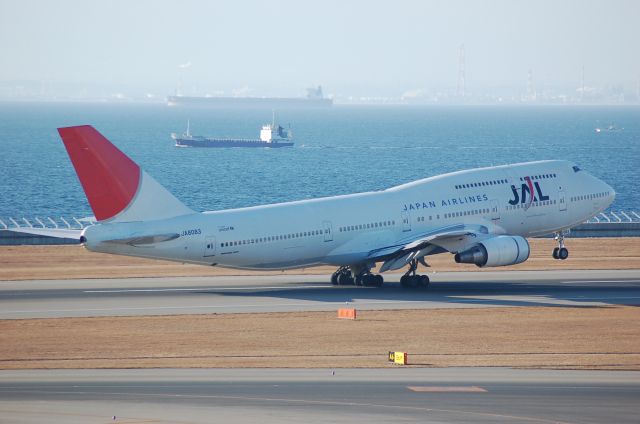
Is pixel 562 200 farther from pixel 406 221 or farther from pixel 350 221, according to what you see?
pixel 350 221

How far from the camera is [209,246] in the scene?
60250 mm

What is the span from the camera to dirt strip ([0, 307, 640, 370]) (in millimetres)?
45531

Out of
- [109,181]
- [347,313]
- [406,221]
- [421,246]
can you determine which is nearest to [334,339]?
[347,313]

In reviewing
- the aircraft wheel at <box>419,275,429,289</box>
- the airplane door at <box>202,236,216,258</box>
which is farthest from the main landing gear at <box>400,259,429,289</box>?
the airplane door at <box>202,236,216,258</box>

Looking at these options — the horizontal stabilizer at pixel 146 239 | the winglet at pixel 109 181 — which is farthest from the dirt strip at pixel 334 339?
the winglet at pixel 109 181

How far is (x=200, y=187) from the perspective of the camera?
586 ft

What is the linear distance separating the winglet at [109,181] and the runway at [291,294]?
4.82 metres

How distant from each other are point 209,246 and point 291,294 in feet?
19.3

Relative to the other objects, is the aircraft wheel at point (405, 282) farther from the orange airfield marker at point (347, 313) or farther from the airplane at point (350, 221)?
the orange airfield marker at point (347, 313)

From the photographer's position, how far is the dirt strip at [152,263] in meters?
73.1

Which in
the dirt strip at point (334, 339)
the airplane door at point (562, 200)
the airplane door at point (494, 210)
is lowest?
the dirt strip at point (334, 339)

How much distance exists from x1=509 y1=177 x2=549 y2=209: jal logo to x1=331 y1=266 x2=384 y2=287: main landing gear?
9.56m

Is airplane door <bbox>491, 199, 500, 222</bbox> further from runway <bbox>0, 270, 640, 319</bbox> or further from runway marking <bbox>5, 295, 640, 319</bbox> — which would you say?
runway marking <bbox>5, 295, 640, 319</bbox>

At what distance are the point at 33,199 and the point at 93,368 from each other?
4578 inches
